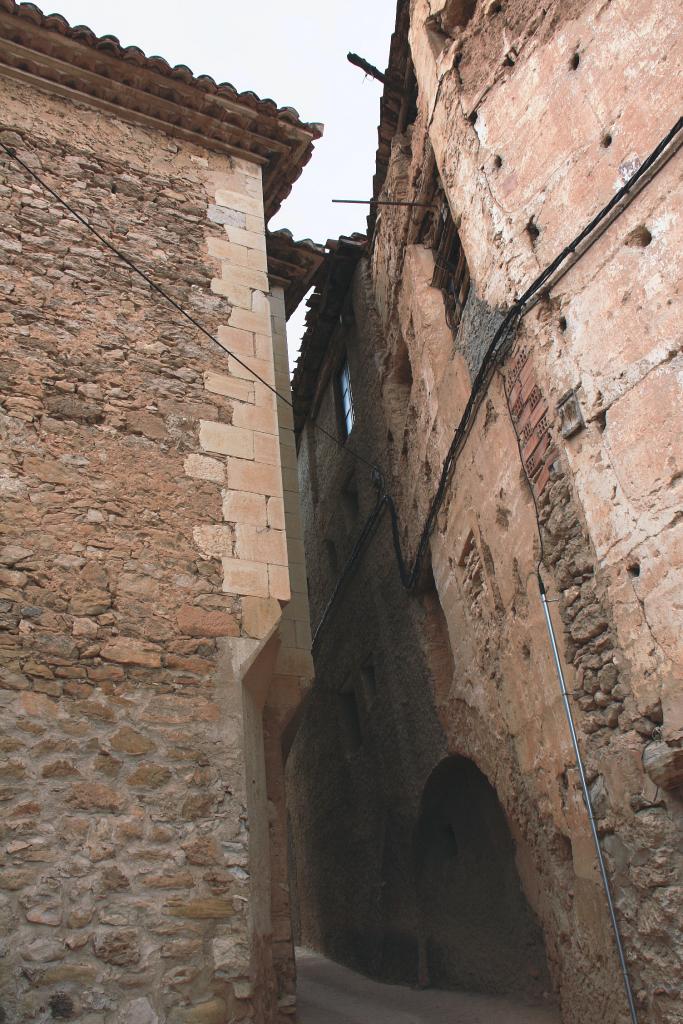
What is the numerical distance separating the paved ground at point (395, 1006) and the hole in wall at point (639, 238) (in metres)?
4.85

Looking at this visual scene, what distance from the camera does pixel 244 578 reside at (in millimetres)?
4719

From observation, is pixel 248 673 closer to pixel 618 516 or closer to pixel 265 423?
pixel 265 423

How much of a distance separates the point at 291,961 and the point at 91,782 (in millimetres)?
1858

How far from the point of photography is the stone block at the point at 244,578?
466 cm

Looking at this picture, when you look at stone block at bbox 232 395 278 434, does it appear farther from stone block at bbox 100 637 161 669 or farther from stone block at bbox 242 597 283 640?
stone block at bbox 100 637 161 669

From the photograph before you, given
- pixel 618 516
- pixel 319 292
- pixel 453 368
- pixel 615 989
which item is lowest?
pixel 615 989

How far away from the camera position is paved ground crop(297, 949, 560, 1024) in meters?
5.97

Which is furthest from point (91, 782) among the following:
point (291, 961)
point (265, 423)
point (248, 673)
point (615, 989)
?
point (615, 989)

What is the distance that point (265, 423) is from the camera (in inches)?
213

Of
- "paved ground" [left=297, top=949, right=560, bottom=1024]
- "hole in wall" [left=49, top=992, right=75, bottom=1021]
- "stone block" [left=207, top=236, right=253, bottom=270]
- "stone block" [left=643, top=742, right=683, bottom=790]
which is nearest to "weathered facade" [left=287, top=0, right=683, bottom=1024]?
"stone block" [left=643, top=742, right=683, bottom=790]

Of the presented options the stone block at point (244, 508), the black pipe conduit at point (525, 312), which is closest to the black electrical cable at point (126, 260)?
the black pipe conduit at point (525, 312)

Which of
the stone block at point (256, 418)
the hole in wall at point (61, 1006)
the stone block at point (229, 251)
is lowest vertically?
the hole in wall at point (61, 1006)

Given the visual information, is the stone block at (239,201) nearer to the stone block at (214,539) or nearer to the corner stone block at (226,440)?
the corner stone block at (226,440)

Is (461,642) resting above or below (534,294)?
below
